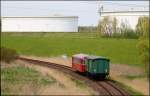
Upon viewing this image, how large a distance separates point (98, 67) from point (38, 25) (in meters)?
105

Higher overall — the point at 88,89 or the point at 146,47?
the point at 146,47

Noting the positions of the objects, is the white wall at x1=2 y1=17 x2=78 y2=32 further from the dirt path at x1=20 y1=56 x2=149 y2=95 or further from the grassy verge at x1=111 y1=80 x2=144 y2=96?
the grassy verge at x1=111 y1=80 x2=144 y2=96

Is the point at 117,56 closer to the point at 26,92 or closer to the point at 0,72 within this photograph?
the point at 0,72

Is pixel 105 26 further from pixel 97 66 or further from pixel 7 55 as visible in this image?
pixel 7 55

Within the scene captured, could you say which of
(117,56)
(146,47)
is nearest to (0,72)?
(146,47)

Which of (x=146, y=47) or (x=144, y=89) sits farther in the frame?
(x=146, y=47)

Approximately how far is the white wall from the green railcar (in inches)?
4005

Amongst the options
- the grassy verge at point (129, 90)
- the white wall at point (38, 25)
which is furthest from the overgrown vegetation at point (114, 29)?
the grassy verge at point (129, 90)

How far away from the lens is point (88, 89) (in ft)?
131

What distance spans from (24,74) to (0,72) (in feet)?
9.15

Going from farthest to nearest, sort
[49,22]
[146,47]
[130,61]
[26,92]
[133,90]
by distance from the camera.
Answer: [49,22] → [130,61] → [146,47] → [133,90] → [26,92]

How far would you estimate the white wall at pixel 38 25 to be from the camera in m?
151

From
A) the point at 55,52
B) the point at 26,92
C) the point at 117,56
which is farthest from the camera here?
the point at 55,52

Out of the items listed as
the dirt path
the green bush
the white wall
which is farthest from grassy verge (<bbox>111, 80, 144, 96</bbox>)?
the white wall
